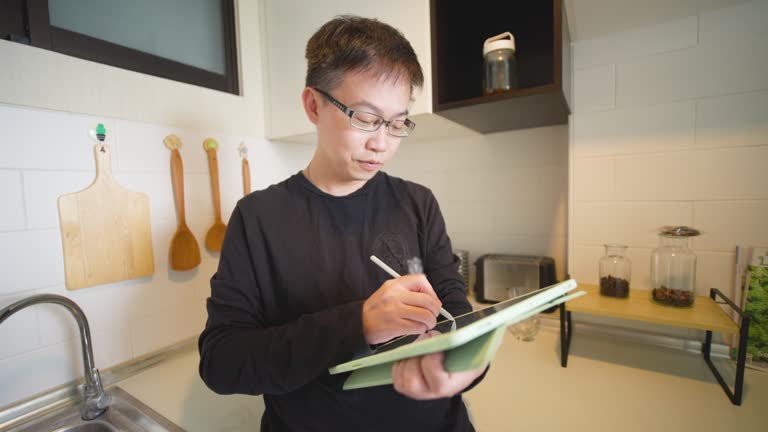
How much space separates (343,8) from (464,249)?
1036 millimetres

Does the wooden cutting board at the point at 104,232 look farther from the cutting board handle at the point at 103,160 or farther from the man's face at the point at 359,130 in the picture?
the man's face at the point at 359,130

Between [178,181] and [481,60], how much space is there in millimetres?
1106

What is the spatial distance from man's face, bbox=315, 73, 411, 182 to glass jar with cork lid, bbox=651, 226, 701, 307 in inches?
31.3

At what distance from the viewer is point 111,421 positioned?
85 cm

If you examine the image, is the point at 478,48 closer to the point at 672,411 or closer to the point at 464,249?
the point at 464,249

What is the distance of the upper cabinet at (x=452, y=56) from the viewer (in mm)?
1015

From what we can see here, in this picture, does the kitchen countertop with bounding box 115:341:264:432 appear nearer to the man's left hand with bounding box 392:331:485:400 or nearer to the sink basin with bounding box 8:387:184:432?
the sink basin with bounding box 8:387:184:432

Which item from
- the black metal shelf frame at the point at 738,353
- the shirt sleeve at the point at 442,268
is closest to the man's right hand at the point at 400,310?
the shirt sleeve at the point at 442,268

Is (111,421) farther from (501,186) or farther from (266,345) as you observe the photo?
(501,186)

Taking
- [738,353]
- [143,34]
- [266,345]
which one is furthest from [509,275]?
[143,34]

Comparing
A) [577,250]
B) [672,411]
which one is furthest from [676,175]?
[672,411]

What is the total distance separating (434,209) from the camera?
2.72ft

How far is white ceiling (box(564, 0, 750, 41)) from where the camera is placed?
2.91 ft

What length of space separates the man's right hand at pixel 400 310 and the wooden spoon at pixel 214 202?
893 millimetres
